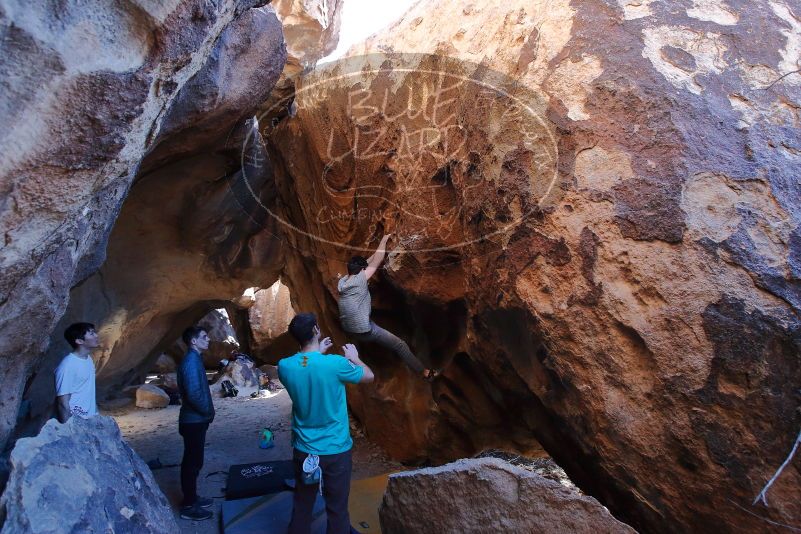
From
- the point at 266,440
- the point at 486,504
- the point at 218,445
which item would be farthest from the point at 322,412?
the point at 218,445

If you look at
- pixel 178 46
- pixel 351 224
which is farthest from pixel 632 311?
pixel 351 224

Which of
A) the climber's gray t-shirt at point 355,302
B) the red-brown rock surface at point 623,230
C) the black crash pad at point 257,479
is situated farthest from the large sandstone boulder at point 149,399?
the red-brown rock surface at point 623,230

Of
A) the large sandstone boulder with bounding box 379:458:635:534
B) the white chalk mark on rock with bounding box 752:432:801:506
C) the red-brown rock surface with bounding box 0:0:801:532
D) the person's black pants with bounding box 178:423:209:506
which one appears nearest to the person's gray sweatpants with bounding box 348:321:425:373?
the red-brown rock surface with bounding box 0:0:801:532

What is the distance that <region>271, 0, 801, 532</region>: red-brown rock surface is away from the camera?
7.09 feet

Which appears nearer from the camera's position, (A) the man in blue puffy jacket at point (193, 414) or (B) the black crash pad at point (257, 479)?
(A) the man in blue puffy jacket at point (193, 414)

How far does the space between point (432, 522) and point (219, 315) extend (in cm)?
976

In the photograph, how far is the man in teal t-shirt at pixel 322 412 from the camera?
8.14 feet

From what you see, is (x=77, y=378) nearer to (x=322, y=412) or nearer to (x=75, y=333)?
(x=75, y=333)

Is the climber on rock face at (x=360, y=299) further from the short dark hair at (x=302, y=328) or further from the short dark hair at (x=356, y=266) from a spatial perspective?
the short dark hair at (x=302, y=328)

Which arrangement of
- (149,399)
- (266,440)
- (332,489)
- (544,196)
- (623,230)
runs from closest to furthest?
(623,230) < (332,489) < (544,196) < (266,440) < (149,399)

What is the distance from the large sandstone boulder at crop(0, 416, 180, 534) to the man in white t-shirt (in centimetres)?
52

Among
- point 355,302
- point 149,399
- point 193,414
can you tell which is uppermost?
point 355,302

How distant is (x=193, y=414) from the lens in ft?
10.6

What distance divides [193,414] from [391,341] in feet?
4.77
